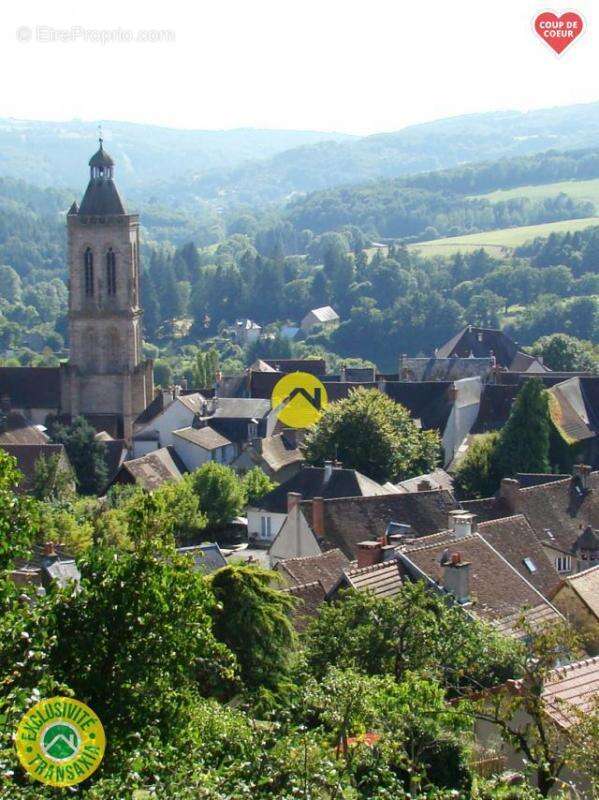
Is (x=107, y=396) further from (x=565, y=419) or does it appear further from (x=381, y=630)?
(x=381, y=630)

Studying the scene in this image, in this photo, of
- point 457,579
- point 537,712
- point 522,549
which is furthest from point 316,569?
point 537,712

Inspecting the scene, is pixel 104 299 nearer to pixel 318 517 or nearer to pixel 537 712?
pixel 318 517

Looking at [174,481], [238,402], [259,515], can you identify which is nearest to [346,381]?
[238,402]

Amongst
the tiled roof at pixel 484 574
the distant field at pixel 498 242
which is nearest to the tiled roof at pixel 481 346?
the tiled roof at pixel 484 574

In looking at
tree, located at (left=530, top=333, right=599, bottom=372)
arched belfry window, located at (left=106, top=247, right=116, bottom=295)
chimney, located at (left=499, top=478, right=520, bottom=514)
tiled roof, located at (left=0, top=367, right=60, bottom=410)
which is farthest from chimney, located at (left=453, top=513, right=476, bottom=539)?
tree, located at (left=530, top=333, right=599, bottom=372)

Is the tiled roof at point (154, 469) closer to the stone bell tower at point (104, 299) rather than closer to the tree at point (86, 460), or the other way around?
the tree at point (86, 460)
